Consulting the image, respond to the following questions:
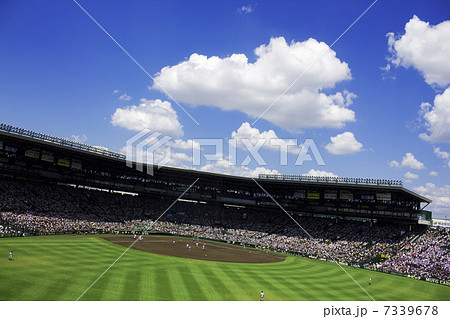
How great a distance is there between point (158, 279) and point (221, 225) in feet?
171

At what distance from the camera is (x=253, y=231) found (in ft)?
243

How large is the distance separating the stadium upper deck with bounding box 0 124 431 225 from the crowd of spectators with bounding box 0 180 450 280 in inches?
103

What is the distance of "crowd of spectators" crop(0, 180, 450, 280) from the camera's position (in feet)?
163

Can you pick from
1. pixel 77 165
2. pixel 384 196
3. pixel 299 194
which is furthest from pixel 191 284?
pixel 299 194

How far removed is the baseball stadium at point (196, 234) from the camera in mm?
27516

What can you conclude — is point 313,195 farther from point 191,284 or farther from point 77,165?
point 77,165

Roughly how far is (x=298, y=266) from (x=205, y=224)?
38.4m

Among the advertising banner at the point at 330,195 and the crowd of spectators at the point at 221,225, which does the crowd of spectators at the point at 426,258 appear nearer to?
the crowd of spectators at the point at 221,225

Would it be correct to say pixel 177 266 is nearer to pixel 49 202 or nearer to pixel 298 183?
pixel 49 202

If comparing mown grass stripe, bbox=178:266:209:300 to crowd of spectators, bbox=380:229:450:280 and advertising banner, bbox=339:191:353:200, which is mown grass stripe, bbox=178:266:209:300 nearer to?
crowd of spectators, bbox=380:229:450:280

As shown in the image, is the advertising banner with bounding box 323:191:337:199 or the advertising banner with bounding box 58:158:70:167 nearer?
the advertising banner with bounding box 58:158:70:167

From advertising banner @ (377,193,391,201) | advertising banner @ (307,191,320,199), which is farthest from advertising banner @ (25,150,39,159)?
advertising banner @ (377,193,391,201)

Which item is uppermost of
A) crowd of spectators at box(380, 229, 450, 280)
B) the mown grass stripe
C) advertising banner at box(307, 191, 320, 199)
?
advertising banner at box(307, 191, 320, 199)
